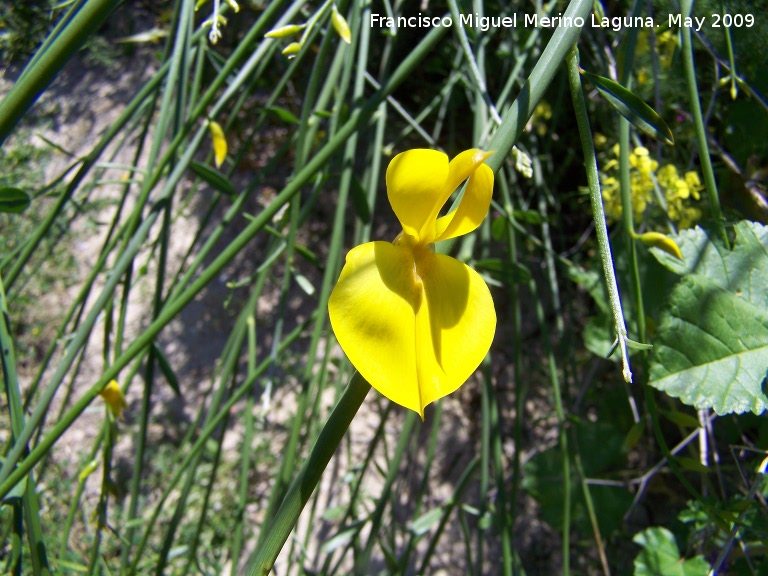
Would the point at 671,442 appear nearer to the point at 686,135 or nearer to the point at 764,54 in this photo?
the point at 686,135

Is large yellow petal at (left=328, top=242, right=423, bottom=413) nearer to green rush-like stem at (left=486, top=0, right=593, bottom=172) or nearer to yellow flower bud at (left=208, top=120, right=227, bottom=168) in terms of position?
green rush-like stem at (left=486, top=0, right=593, bottom=172)

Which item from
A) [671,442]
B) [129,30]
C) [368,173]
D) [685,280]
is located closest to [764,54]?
[685,280]

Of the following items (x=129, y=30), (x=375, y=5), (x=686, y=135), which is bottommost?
(x=686, y=135)

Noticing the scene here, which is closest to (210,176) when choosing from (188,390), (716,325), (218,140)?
(218,140)

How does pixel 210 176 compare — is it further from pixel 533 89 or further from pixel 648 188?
pixel 648 188

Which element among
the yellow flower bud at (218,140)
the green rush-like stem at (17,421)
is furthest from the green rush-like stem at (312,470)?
the yellow flower bud at (218,140)

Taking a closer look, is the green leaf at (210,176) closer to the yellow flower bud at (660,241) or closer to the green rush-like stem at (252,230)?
the green rush-like stem at (252,230)
